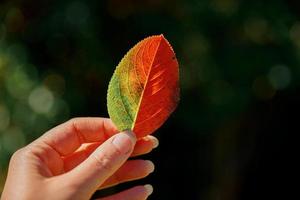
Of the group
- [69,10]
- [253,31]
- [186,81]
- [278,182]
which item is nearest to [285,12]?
[253,31]

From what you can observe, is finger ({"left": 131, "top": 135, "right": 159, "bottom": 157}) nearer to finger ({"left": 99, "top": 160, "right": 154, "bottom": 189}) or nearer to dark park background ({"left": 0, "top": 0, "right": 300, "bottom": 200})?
finger ({"left": 99, "top": 160, "right": 154, "bottom": 189})

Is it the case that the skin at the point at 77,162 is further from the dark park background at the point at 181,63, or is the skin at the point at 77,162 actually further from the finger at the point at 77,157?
the dark park background at the point at 181,63

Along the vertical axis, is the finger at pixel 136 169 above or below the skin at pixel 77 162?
below

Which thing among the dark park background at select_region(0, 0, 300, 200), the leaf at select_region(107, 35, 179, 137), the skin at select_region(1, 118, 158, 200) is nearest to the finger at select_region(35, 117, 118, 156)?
the skin at select_region(1, 118, 158, 200)

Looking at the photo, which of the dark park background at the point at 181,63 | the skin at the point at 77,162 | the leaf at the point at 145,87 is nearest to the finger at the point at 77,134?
the skin at the point at 77,162

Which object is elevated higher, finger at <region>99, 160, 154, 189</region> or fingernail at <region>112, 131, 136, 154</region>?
fingernail at <region>112, 131, 136, 154</region>

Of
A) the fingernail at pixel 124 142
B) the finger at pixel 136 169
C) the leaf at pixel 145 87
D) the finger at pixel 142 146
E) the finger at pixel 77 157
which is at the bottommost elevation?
the finger at pixel 136 169

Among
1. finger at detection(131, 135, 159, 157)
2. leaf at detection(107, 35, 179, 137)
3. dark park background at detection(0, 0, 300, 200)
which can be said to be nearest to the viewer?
leaf at detection(107, 35, 179, 137)
